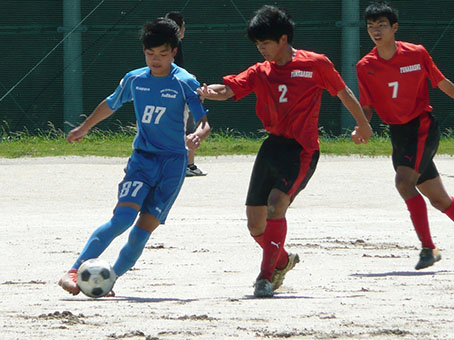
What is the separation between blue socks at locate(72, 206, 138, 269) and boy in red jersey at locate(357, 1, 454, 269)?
2020 millimetres

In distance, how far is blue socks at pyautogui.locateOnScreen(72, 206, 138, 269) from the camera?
6.04 m

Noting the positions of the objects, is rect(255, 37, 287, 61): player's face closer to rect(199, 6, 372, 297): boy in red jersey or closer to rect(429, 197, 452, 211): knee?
rect(199, 6, 372, 297): boy in red jersey

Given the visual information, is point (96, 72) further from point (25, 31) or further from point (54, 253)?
point (54, 253)

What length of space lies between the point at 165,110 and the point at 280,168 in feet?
2.51

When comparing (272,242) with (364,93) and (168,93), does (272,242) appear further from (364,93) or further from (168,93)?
(364,93)

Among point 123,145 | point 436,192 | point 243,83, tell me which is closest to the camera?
point 243,83

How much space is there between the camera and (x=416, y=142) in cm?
714

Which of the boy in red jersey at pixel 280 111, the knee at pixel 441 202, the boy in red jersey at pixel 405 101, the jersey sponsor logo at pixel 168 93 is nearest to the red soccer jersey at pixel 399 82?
the boy in red jersey at pixel 405 101

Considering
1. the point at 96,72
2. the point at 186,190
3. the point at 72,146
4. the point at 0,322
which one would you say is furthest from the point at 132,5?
the point at 0,322

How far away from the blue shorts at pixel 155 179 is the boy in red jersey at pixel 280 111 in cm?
45

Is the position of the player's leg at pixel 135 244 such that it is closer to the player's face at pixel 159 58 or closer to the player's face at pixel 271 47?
the player's face at pixel 159 58

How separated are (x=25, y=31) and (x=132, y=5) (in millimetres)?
1981

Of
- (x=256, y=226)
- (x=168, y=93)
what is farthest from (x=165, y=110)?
(x=256, y=226)

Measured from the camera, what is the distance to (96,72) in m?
18.7
